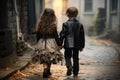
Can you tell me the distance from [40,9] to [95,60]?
8536mm

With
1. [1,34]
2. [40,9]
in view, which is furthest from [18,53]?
[40,9]

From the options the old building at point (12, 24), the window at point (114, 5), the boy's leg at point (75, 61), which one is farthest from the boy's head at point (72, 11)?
the window at point (114, 5)

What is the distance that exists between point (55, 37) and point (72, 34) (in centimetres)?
45

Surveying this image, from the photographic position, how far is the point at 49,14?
9.08 meters

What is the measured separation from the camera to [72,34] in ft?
30.1

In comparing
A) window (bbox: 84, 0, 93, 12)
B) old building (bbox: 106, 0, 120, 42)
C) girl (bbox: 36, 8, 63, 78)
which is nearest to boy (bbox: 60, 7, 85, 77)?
girl (bbox: 36, 8, 63, 78)

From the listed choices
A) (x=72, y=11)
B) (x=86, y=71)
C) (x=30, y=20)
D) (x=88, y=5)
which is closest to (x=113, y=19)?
(x=30, y=20)

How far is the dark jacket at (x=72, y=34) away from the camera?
9.13m

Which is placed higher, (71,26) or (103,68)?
(71,26)

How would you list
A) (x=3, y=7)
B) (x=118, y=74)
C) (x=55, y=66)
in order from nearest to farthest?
(x=118, y=74)
(x=3, y=7)
(x=55, y=66)

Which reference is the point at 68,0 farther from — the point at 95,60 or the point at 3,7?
the point at 3,7

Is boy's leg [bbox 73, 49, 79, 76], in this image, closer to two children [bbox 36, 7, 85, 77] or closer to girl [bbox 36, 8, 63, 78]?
two children [bbox 36, 7, 85, 77]

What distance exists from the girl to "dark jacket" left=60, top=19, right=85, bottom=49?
0.23 meters

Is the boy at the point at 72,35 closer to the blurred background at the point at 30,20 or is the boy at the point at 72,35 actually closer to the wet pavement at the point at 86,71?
the wet pavement at the point at 86,71
